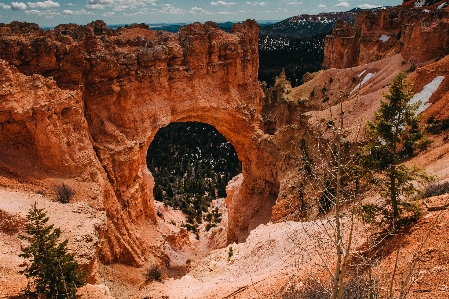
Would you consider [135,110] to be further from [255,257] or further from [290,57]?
[290,57]

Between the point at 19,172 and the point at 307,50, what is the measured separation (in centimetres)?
11717

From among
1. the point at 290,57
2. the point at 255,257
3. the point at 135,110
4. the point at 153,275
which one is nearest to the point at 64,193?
the point at 153,275

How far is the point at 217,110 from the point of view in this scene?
31.1 metres

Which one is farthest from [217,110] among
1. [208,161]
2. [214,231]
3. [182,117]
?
[208,161]

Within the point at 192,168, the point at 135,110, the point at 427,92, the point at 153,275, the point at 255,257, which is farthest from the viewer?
the point at 192,168

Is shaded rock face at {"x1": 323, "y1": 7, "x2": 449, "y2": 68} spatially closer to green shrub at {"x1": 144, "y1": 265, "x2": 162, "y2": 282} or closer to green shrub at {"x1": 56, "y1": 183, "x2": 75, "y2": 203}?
green shrub at {"x1": 144, "y1": 265, "x2": 162, "y2": 282}

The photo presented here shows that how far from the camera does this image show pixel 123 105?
83.7ft

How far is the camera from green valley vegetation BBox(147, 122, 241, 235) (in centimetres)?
4694

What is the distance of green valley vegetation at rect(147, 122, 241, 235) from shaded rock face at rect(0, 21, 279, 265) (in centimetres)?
1182

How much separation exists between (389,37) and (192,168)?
37.8 meters

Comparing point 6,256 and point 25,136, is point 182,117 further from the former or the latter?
point 6,256

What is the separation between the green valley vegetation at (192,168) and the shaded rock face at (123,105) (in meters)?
11.8


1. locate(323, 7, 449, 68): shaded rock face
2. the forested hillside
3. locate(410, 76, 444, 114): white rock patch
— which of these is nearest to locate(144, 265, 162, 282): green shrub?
locate(410, 76, 444, 114): white rock patch

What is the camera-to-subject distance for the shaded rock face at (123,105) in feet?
62.2
